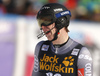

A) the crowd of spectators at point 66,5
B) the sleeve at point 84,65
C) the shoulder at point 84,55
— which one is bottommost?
the sleeve at point 84,65

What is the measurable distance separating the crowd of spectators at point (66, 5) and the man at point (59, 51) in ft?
20.3

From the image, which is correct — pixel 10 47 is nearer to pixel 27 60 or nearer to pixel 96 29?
pixel 27 60

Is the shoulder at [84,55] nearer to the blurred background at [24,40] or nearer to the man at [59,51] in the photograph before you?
the man at [59,51]

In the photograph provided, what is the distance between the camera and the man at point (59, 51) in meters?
3.86

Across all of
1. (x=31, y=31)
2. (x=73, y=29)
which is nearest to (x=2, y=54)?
(x=31, y=31)

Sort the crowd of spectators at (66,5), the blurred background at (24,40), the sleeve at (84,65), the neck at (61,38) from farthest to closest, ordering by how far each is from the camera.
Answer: the crowd of spectators at (66,5) < the blurred background at (24,40) < the neck at (61,38) < the sleeve at (84,65)

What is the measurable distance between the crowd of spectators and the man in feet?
20.3

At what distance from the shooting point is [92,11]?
10.5 meters

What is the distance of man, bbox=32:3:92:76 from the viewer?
3863 mm

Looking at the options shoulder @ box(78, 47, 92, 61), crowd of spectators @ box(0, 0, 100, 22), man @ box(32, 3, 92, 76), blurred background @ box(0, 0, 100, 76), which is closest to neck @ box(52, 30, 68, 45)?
man @ box(32, 3, 92, 76)

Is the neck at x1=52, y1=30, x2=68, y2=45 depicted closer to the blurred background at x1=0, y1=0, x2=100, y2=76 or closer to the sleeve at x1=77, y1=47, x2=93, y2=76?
the sleeve at x1=77, y1=47, x2=93, y2=76

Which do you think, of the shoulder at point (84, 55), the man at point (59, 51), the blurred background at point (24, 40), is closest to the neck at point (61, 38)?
the man at point (59, 51)

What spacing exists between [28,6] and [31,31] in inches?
78.5

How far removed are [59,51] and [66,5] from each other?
22.2ft
